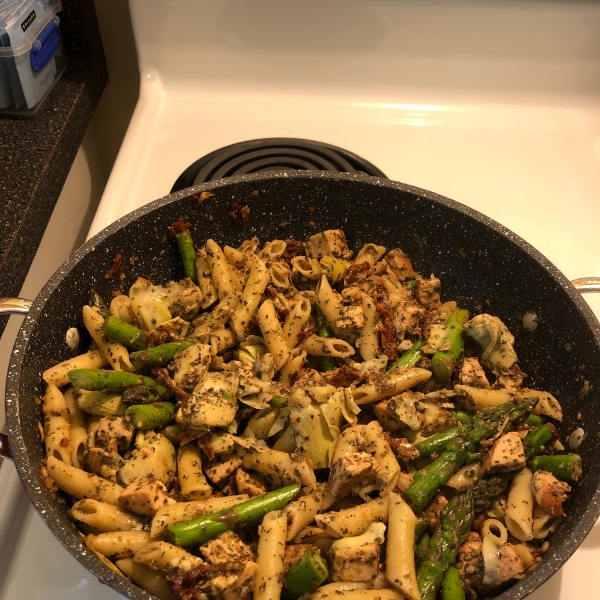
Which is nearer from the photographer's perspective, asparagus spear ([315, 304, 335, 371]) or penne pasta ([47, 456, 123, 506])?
penne pasta ([47, 456, 123, 506])

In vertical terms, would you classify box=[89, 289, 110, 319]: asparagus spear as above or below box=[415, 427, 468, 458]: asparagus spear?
above

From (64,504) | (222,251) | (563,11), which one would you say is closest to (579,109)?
(563,11)

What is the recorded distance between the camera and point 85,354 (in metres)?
1.25

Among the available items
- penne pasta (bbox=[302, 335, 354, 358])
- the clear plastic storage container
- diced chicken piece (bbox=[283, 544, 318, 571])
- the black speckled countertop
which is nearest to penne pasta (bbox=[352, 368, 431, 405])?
penne pasta (bbox=[302, 335, 354, 358])

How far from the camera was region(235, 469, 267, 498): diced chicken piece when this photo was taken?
1.12 m

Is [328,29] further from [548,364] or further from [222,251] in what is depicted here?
[548,364]

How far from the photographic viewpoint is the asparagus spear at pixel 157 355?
3.99 ft

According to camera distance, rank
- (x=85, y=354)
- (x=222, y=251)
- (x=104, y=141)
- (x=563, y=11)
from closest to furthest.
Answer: (x=85, y=354) → (x=222, y=251) → (x=563, y=11) → (x=104, y=141)

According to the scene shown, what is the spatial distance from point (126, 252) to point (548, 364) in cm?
101

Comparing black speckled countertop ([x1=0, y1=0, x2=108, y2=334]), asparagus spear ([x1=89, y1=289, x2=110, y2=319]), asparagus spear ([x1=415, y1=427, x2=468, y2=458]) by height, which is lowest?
asparagus spear ([x1=415, y1=427, x2=468, y2=458])

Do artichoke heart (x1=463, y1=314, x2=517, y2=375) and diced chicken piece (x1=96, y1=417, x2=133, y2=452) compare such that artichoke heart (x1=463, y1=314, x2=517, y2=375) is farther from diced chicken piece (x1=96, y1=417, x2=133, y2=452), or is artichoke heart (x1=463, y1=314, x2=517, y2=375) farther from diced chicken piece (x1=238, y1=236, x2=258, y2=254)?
diced chicken piece (x1=96, y1=417, x2=133, y2=452)

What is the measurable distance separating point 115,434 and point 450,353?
76 cm

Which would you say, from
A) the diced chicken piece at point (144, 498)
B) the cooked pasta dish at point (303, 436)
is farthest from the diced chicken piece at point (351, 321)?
the diced chicken piece at point (144, 498)

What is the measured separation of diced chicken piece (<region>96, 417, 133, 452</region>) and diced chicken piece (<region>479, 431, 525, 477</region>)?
71 cm
